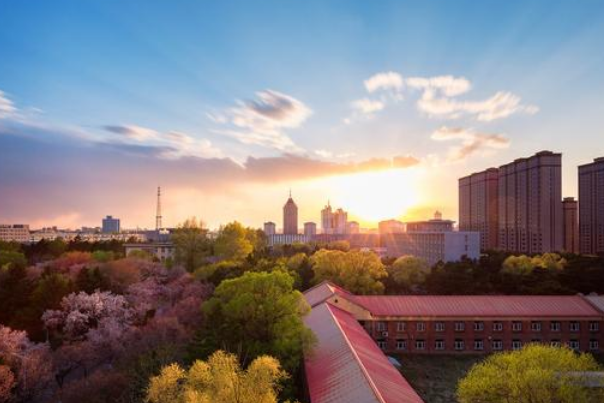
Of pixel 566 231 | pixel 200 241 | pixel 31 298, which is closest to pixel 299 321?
pixel 31 298

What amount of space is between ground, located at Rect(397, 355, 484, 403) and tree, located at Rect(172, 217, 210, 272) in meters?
34.8

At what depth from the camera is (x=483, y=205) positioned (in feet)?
334

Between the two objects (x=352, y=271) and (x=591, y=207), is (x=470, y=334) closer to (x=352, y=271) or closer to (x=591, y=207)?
(x=352, y=271)

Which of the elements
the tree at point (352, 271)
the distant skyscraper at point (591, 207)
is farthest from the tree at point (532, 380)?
the distant skyscraper at point (591, 207)

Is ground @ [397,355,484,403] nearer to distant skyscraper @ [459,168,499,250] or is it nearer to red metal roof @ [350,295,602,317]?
red metal roof @ [350,295,602,317]

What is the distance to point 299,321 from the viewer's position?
24.2 m

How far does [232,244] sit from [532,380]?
159 feet

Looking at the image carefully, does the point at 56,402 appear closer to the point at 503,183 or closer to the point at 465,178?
the point at 503,183

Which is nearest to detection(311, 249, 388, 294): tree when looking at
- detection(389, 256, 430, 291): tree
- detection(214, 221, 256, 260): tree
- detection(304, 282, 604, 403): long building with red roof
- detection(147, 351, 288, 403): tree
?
detection(304, 282, 604, 403): long building with red roof

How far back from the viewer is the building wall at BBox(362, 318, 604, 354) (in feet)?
122

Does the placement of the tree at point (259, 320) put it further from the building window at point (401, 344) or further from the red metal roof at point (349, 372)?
the building window at point (401, 344)

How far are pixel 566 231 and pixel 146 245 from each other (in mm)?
92047

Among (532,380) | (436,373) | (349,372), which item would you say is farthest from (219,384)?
(436,373)

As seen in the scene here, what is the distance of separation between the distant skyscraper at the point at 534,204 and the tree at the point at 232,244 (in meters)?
59.7
